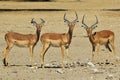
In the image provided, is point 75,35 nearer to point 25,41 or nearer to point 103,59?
point 103,59

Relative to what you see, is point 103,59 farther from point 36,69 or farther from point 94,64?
point 36,69

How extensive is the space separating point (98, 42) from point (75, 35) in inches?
339

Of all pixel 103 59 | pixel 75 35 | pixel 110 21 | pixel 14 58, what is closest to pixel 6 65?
pixel 14 58

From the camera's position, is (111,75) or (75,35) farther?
(75,35)

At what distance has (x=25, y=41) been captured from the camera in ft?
54.2

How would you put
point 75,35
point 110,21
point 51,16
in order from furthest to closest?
point 51,16
point 110,21
point 75,35

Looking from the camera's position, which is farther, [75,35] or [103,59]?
[75,35]

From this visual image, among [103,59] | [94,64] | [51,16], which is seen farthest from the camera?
[51,16]

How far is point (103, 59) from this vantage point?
18.6 metres

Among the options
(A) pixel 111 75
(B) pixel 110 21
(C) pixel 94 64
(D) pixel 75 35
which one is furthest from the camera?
(B) pixel 110 21

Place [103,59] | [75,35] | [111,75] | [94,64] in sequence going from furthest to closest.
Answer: [75,35]
[103,59]
[94,64]
[111,75]

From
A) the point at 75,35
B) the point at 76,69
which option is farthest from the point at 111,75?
the point at 75,35

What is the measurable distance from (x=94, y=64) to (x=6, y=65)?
9.49ft

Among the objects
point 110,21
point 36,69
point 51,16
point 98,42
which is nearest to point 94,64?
point 98,42
